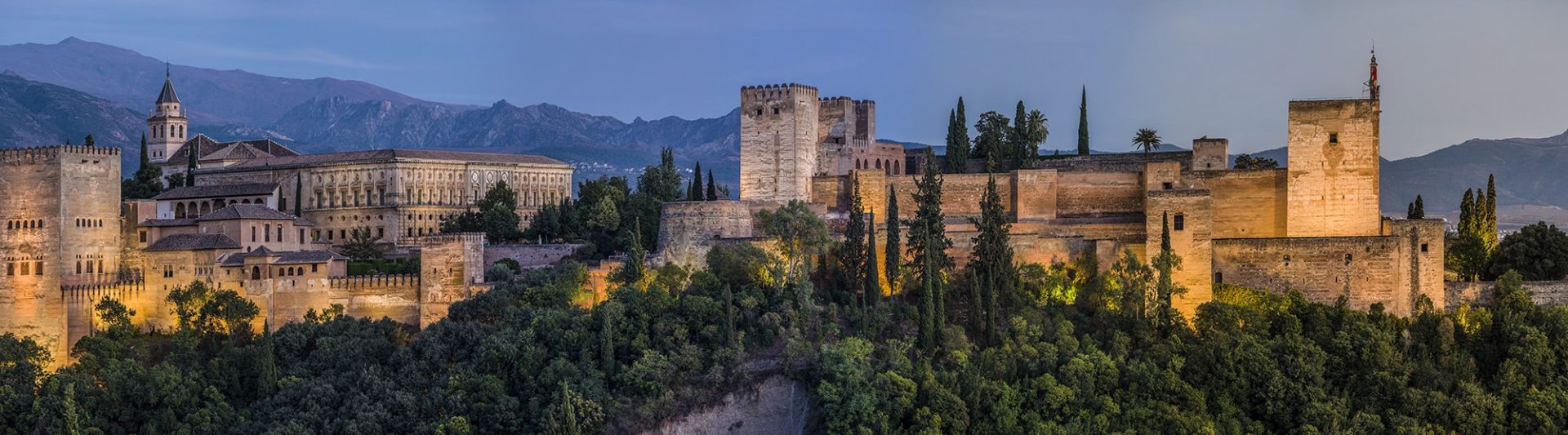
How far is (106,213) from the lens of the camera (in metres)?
43.5

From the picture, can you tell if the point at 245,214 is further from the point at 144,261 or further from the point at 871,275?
the point at 871,275

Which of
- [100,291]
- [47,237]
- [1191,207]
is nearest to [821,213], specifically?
[1191,207]

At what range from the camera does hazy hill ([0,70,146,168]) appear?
125 metres

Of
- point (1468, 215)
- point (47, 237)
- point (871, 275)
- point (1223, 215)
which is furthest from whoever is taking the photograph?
point (1468, 215)

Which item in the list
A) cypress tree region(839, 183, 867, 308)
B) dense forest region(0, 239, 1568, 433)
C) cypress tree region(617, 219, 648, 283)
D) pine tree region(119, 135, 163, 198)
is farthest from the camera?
pine tree region(119, 135, 163, 198)

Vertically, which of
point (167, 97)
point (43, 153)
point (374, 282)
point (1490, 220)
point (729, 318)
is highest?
point (167, 97)

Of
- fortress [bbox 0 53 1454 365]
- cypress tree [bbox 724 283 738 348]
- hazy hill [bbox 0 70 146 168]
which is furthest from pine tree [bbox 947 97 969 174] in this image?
hazy hill [bbox 0 70 146 168]

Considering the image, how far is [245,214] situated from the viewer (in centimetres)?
4375

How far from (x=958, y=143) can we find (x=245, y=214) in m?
22.9

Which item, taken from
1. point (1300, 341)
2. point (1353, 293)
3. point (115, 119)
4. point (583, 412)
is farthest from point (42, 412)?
point (115, 119)

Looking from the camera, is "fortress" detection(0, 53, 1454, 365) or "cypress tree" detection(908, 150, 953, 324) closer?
"fortress" detection(0, 53, 1454, 365)

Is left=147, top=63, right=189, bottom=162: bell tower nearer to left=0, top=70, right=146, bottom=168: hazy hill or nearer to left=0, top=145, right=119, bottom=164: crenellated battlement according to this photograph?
left=0, top=145, right=119, bottom=164: crenellated battlement

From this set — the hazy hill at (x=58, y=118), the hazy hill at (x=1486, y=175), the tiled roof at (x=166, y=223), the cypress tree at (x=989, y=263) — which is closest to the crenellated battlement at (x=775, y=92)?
the cypress tree at (x=989, y=263)

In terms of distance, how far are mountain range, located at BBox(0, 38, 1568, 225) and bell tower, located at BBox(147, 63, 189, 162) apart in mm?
43039
